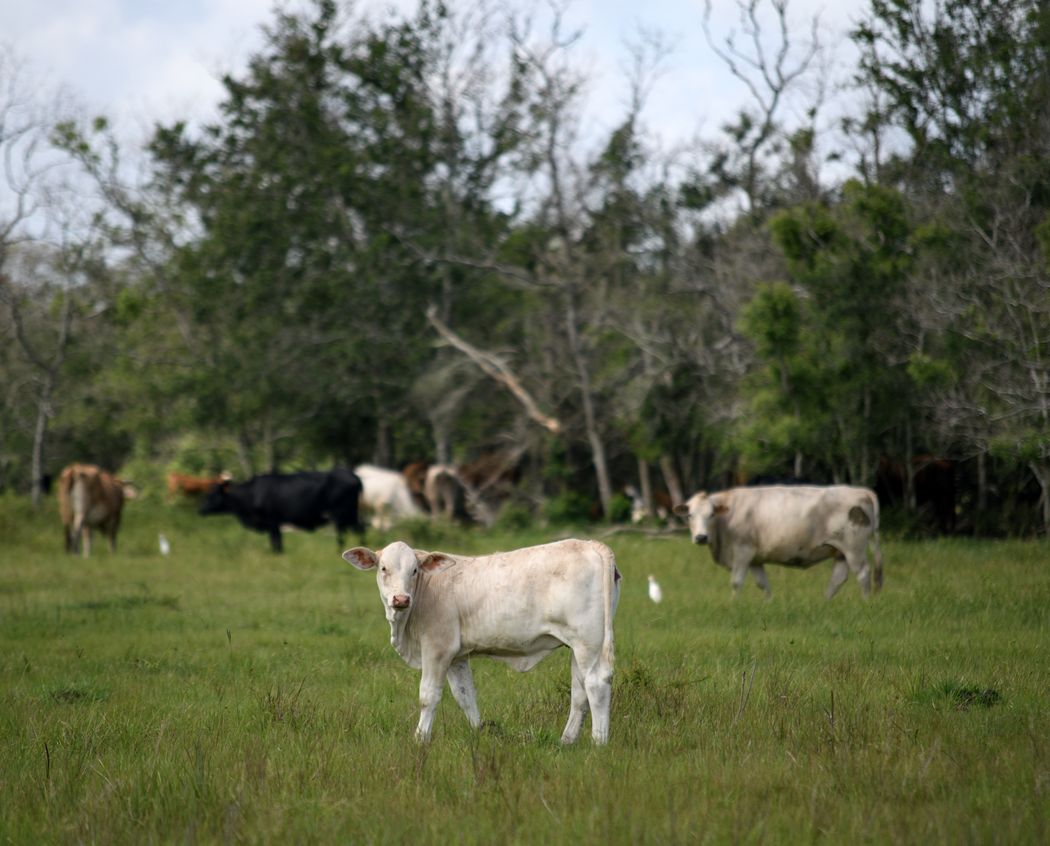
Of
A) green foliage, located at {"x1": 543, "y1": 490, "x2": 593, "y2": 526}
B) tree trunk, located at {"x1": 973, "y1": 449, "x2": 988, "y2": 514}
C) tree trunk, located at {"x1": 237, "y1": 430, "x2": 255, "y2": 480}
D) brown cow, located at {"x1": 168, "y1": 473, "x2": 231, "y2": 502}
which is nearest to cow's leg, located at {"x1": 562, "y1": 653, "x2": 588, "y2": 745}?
tree trunk, located at {"x1": 973, "y1": 449, "x2": 988, "y2": 514}

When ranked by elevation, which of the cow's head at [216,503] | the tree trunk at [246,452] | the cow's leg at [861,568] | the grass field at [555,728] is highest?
the tree trunk at [246,452]

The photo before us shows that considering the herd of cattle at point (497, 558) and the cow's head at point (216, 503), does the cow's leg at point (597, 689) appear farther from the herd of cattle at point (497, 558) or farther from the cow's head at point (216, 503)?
the cow's head at point (216, 503)

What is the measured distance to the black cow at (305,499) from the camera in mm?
22375

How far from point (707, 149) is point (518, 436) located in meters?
6.82

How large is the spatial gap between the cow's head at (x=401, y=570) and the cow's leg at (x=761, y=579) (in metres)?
6.68

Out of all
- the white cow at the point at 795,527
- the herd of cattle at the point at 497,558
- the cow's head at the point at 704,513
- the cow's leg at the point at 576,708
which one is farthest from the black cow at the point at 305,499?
the cow's leg at the point at 576,708

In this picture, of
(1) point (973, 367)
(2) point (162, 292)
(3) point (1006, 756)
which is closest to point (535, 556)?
(3) point (1006, 756)

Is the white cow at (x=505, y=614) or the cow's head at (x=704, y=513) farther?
the cow's head at (x=704, y=513)

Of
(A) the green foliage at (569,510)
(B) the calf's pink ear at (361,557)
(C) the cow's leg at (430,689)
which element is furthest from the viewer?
(A) the green foliage at (569,510)

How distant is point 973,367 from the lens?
696 inches

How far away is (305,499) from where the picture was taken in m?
22.4

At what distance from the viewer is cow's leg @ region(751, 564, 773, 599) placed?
13438mm

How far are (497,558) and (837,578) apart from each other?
23.0 feet

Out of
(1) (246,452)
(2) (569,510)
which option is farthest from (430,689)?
(1) (246,452)
